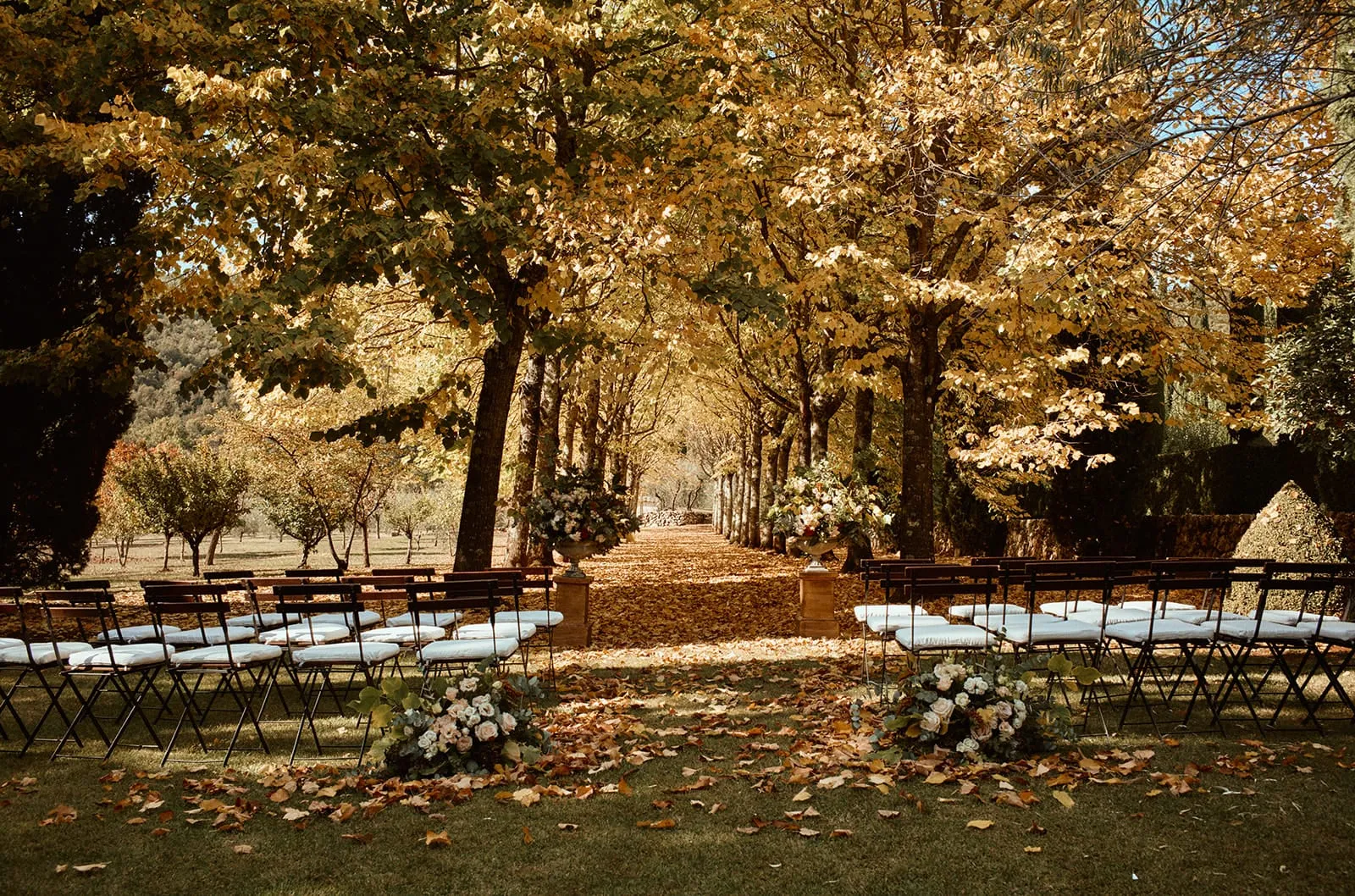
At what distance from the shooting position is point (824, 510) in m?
11.4

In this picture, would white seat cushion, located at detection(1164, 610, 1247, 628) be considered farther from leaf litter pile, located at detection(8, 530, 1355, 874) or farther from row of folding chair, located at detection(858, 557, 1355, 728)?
leaf litter pile, located at detection(8, 530, 1355, 874)

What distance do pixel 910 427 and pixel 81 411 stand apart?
11.7m

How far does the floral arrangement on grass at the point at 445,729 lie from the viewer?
213 inches

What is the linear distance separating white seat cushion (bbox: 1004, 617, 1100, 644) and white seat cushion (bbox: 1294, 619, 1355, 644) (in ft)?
4.73

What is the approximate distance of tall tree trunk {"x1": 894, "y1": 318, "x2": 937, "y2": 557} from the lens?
1345cm

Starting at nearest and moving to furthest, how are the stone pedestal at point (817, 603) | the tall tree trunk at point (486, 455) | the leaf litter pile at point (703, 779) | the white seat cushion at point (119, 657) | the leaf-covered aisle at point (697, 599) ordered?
the leaf litter pile at point (703, 779)
the white seat cushion at point (119, 657)
the stone pedestal at point (817, 603)
the tall tree trunk at point (486, 455)
the leaf-covered aisle at point (697, 599)

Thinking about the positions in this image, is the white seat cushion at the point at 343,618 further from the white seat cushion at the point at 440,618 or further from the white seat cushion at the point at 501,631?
the white seat cushion at the point at 501,631

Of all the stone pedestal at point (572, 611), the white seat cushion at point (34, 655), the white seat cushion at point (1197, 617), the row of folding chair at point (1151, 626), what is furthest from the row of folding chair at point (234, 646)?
the white seat cushion at point (1197, 617)

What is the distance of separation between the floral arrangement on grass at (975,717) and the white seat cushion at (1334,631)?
6.95 feet

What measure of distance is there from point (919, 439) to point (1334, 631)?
7314 millimetres

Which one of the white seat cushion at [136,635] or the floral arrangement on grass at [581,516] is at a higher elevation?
the floral arrangement on grass at [581,516]

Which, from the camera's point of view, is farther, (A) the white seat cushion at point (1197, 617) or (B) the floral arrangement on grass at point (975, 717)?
(A) the white seat cushion at point (1197, 617)

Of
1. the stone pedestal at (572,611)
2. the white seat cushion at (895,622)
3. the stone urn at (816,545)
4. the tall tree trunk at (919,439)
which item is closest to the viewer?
the white seat cushion at (895,622)

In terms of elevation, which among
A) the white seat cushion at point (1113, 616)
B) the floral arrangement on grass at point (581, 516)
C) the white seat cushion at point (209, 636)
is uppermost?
the floral arrangement on grass at point (581, 516)
